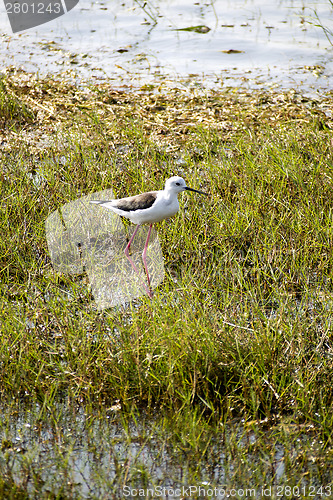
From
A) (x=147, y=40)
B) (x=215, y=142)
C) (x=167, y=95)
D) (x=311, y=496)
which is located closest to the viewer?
(x=311, y=496)

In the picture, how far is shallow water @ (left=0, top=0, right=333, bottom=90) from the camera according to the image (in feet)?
27.4

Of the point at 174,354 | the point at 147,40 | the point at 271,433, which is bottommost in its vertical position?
the point at 271,433

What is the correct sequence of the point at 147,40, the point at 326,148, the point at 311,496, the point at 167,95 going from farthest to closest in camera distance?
the point at 147,40, the point at 167,95, the point at 326,148, the point at 311,496

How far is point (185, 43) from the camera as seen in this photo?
9.35 meters

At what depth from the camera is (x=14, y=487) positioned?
114 inches

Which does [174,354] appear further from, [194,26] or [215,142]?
[194,26]

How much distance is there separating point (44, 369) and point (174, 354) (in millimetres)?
799

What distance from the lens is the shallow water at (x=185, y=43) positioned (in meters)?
8.34

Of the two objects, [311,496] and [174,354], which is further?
[174,354]

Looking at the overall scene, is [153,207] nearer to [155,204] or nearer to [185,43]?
[155,204]

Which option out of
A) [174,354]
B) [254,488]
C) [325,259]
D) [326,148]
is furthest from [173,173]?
[254,488]

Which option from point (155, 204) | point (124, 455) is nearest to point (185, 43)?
point (155, 204)

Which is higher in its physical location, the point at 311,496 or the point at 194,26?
the point at 194,26

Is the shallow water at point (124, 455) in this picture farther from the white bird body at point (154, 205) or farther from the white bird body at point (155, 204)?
→ the white bird body at point (155, 204)
